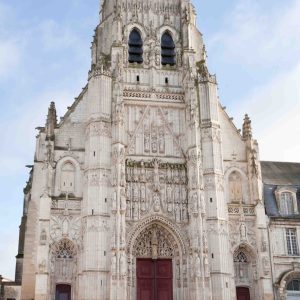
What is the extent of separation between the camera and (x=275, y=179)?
111ft

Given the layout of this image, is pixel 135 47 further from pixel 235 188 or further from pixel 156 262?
pixel 156 262

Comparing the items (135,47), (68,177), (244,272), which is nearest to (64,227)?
(68,177)

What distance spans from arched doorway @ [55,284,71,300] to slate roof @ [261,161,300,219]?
12.3 meters

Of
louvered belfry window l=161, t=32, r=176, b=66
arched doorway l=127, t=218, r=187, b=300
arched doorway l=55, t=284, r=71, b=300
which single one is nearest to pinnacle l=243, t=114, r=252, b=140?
louvered belfry window l=161, t=32, r=176, b=66

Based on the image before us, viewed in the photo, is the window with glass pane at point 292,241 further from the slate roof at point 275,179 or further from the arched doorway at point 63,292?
the arched doorway at point 63,292

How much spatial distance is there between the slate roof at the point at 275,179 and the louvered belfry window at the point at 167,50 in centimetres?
941

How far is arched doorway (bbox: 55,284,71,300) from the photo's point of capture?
2722 cm

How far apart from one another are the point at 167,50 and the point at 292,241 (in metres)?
14.1

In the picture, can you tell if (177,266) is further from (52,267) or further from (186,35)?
(186,35)

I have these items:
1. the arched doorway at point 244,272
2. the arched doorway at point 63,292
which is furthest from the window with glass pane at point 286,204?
the arched doorway at point 63,292

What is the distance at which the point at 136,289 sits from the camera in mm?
27750

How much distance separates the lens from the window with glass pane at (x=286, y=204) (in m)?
31.4

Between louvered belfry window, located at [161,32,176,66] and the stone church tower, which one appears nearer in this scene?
the stone church tower

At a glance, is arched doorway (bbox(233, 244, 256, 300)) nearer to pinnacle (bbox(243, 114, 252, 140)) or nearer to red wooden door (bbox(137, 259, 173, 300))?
red wooden door (bbox(137, 259, 173, 300))
